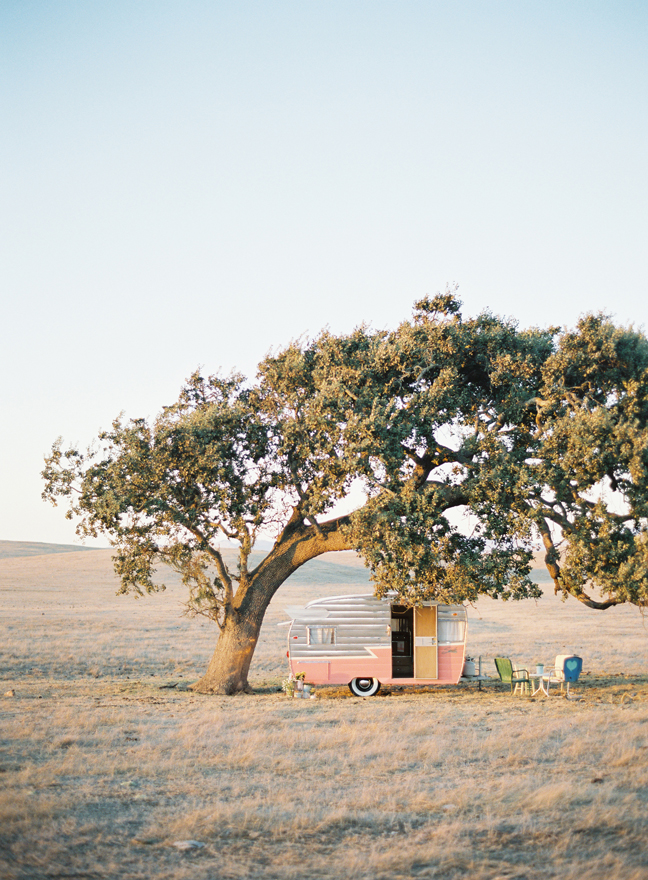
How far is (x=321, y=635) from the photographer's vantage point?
897 inches

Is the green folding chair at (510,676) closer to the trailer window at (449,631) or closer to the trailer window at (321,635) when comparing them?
the trailer window at (449,631)

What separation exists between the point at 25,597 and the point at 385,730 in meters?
57.9

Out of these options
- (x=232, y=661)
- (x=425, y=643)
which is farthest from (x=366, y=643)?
(x=232, y=661)

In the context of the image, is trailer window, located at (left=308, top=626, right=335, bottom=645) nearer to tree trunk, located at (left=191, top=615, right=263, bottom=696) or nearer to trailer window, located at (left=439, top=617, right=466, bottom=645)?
tree trunk, located at (left=191, top=615, right=263, bottom=696)

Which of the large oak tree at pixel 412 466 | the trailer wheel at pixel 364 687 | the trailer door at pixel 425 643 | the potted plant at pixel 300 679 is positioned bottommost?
the trailer wheel at pixel 364 687

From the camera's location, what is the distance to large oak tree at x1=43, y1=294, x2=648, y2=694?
19.0 metres

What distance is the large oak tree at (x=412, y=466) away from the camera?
19031mm

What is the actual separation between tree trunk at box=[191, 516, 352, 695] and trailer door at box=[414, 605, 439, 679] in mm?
3553

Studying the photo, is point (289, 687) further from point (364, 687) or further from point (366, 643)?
point (366, 643)

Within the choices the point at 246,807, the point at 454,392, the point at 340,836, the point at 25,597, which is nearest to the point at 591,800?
the point at 340,836

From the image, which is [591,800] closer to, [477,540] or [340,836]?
[340,836]

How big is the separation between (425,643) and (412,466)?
5.51 meters

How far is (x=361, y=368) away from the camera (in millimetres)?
20578

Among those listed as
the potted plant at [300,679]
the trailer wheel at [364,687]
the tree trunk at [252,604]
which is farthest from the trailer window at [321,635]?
the tree trunk at [252,604]
